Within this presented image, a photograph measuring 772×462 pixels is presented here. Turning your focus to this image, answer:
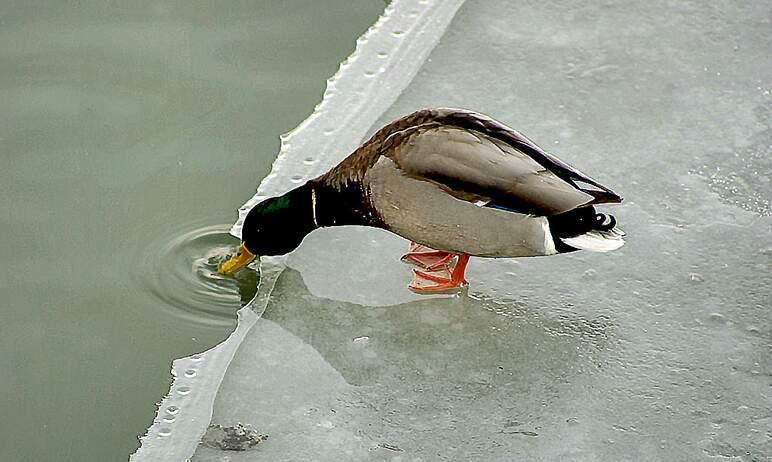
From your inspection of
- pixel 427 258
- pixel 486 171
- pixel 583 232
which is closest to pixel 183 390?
pixel 427 258

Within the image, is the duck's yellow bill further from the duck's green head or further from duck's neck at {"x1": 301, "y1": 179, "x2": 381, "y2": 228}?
duck's neck at {"x1": 301, "y1": 179, "x2": 381, "y2": 228}

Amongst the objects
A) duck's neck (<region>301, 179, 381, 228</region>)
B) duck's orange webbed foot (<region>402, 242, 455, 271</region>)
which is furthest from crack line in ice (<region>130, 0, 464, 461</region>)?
duck's orange webbed foot (<region>402, 242, 455, 271</region>)

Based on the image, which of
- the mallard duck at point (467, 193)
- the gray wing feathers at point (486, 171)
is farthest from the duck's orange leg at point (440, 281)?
the gray wing feathers at point (486, 171)

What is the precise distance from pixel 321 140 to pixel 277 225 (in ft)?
2.22

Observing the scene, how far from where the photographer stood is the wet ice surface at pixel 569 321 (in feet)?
9.71

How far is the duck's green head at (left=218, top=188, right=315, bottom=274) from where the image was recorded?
348 centimetres

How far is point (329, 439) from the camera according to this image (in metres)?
2.93

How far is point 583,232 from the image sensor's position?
3.27m

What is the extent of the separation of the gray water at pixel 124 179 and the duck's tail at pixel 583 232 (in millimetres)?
958

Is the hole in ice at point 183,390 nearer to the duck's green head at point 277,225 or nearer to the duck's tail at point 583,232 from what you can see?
the duck's green head at point 277,225

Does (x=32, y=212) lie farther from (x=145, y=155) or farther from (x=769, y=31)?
(x=769, y=31)

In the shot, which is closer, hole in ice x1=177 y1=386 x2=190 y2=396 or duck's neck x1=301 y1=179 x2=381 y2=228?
hole in ice x1=177 y1=386 x2=190 y2=396

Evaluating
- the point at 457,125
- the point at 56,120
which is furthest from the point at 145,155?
the point at 457,125

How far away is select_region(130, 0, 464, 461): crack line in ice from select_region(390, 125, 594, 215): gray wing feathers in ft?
2.07
